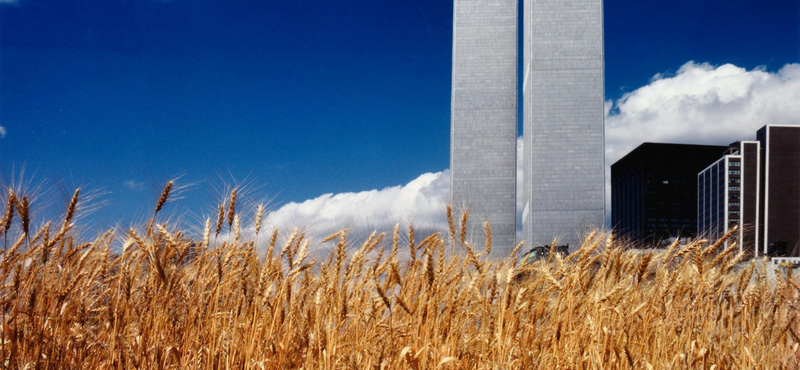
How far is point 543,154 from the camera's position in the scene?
19.7 metres

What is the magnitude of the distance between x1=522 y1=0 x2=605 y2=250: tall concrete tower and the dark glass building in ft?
183

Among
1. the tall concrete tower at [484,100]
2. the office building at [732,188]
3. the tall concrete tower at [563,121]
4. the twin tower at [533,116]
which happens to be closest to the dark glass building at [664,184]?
the office building at [732,188]

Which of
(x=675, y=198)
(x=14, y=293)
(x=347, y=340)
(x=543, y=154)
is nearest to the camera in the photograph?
(x=14, y=293)

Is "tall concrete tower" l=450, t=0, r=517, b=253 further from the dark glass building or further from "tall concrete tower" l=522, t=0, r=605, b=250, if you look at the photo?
A: the dark glass building

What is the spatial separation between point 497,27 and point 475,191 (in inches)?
266

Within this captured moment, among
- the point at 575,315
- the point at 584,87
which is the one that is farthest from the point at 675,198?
the point at 575,315

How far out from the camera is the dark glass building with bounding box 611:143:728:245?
7088cm

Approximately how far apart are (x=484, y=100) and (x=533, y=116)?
2114 millimetres

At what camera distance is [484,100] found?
2083cm

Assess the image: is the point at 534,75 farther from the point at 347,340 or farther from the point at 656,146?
the point at 656,146

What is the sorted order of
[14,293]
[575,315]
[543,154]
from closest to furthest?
[14,293] → [575,315] → [543,154]

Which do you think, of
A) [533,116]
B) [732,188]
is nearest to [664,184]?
[732,188]

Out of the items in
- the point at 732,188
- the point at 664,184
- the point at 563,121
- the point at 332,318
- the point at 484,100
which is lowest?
the point at 332,318

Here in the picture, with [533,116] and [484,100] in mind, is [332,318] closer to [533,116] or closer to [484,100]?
[533,116]
